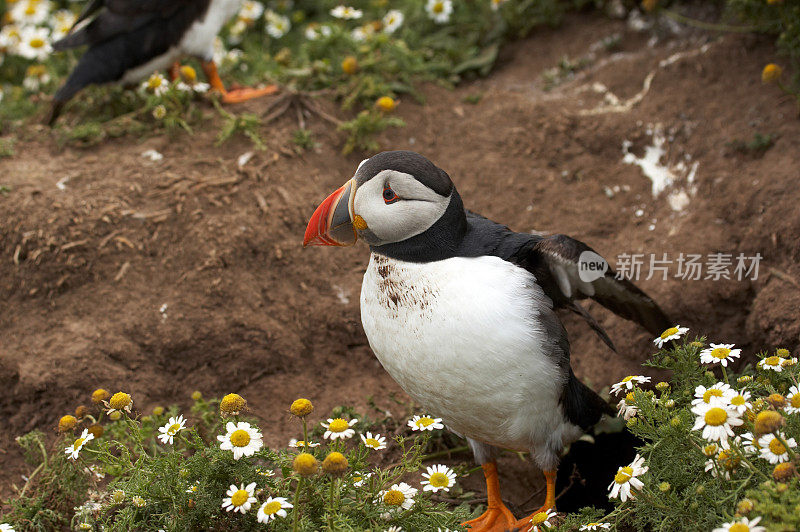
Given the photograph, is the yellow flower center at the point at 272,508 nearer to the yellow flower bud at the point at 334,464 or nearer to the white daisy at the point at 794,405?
the yellow flower bud at the point at 334,464

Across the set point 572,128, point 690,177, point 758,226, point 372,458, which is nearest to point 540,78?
point 572,128

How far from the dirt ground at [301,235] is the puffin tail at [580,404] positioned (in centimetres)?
62

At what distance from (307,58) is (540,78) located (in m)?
1.68

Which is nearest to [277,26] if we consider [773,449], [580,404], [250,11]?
[250,11]

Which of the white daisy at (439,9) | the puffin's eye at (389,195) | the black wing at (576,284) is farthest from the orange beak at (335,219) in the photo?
the white daisy at (439,9)

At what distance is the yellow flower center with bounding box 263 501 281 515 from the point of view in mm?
2285

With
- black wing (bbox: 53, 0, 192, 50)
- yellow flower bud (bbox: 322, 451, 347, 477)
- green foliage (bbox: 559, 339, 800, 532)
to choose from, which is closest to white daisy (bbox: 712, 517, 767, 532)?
green foliage (bbox: 559, 339, 800, 532)

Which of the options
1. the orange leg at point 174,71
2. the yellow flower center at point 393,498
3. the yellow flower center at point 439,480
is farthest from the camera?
the orange leg at point 174,71

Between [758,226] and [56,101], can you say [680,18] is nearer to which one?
[758,226]

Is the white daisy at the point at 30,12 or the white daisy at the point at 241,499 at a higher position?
the white daisy at the point at 241,499

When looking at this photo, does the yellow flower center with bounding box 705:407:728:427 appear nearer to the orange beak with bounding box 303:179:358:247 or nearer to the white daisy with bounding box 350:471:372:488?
the white daisy with bounding box 350:471:372:488

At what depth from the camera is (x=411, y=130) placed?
496cm

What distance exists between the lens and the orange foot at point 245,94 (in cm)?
504

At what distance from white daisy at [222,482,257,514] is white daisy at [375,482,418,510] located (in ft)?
1.40
